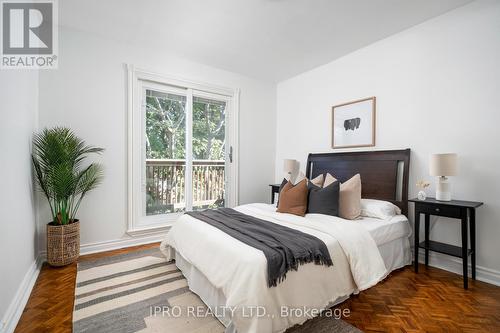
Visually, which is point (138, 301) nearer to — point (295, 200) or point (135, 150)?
point (295, 200)

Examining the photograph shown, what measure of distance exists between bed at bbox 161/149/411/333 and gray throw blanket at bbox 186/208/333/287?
0.17 feet

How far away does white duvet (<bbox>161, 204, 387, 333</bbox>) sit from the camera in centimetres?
137

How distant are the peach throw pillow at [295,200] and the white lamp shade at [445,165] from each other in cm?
132

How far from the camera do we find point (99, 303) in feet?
6.18

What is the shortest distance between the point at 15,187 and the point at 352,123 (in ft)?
12.7

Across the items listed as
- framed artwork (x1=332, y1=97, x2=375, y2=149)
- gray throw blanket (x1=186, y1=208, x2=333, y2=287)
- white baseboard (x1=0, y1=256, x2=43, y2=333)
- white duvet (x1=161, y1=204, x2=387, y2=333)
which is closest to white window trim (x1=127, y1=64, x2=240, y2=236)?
white baseboard (x1=0, y1=256, x2=43, y2=333)

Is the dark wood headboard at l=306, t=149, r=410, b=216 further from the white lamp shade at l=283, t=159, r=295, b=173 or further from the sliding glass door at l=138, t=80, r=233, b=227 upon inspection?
the sliding glass door at l=138, t=80, r=233, b=227

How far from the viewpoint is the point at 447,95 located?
2531 mm

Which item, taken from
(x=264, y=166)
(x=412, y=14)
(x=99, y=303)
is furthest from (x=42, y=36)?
(x=412, y=14)

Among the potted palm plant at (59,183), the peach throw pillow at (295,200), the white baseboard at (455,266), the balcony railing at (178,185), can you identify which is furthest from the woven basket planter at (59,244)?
the white baseboard at (455,266)

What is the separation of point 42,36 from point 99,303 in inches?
121

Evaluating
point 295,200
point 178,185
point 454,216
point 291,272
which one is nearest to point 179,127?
point 178,185

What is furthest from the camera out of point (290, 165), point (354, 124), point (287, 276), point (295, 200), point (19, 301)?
point (290, 165)

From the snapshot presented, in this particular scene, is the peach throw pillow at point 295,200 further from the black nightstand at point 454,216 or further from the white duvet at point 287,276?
the black nightstand at point 454,216
